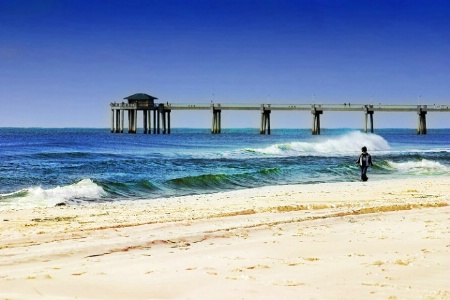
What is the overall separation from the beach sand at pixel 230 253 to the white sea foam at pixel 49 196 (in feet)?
6.15

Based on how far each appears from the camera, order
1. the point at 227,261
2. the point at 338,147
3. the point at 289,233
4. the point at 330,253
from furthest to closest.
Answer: the point at 338,147, the point at 289,233, the point at 330,253, the point at 227,261

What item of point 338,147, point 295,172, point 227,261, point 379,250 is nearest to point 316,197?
point 379,250

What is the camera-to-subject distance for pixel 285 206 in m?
12.6

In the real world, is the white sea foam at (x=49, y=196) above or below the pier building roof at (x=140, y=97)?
below

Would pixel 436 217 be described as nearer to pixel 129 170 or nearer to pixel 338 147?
pixel 129 170

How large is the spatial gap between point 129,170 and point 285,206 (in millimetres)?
15482

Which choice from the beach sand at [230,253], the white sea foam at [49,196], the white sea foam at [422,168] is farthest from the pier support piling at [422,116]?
the beach sand at [230,253]

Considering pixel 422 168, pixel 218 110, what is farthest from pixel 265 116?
pixel 422 168

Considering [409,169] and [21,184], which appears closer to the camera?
[21,184]

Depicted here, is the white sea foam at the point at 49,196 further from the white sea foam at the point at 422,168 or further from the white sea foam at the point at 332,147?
the white sea foam at the point at 332,147

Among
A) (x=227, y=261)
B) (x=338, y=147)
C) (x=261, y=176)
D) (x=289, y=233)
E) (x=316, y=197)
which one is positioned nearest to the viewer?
(x=227, y=261)

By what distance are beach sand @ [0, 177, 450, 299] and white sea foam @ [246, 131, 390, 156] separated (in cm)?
3527

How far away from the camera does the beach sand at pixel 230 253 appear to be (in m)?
5.44

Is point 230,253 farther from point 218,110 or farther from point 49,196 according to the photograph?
point 218,110
